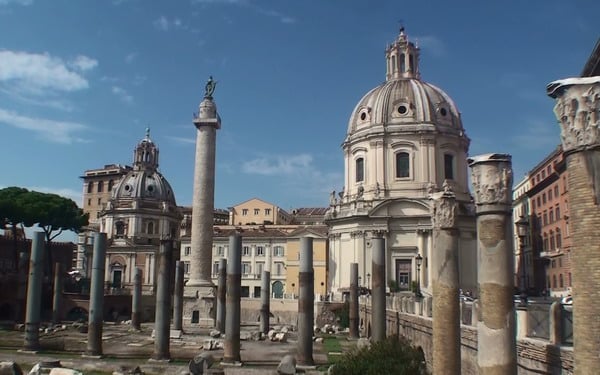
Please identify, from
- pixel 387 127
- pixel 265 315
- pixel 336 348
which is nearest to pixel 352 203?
pixel 387 127

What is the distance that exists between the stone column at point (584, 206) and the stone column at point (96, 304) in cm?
2107

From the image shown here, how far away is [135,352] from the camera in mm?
29266

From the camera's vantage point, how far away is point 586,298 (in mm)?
8328

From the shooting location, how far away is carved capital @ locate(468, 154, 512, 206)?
34.8 ft

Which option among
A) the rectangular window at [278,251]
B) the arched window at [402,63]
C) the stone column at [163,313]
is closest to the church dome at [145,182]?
the rectangular window at [278,251]

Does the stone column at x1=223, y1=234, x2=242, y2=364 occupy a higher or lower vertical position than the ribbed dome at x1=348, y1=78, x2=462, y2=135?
lower

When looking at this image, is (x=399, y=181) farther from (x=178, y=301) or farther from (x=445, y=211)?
(x=445, y=211)

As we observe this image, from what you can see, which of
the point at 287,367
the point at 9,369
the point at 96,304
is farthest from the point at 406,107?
the point at 9,369

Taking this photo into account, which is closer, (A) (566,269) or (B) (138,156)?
(A) (566,269)

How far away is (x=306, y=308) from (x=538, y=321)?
44.6 ft

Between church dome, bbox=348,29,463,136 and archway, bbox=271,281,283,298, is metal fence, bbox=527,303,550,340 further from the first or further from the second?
archway, bbox=271,281,283,298

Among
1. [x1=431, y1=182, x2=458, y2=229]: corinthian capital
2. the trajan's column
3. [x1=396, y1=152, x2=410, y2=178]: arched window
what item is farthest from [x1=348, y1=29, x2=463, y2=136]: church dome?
[x1=431, y1=182, x2=458, y2=229]: corinthian capital

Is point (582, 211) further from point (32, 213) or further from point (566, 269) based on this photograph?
point (32, 213)

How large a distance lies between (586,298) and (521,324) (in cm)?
377
